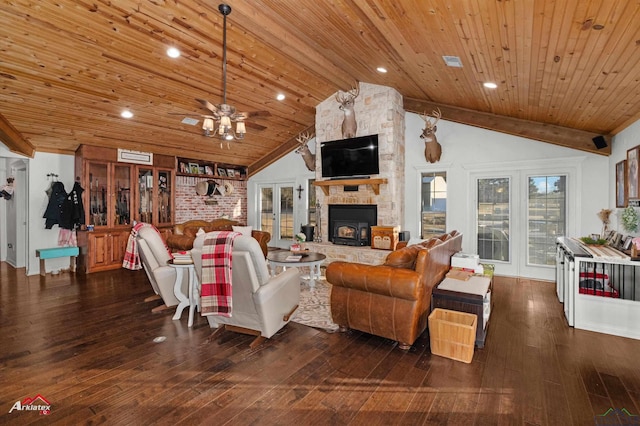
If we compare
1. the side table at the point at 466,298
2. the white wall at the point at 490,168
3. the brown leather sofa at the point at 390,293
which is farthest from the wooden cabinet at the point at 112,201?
the side table at the point at 466,298

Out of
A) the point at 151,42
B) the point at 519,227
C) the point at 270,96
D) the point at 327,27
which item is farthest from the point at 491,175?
the point at 151,42

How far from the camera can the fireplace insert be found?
6.54m

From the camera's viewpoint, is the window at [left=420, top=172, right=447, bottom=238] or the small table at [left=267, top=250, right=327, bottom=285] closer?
the small table at [left=267, top=250, right=327, bottom=285]

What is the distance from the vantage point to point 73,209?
6.04 meters

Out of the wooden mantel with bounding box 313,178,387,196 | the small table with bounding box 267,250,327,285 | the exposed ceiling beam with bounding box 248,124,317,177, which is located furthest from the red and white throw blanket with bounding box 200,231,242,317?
the exposed ceiling beam with bounding box 248,124,317,177

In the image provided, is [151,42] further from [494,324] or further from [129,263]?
[494,324]

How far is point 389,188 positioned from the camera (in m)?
6.28

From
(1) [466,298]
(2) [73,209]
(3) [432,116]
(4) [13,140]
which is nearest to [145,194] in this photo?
(2) [73,209]

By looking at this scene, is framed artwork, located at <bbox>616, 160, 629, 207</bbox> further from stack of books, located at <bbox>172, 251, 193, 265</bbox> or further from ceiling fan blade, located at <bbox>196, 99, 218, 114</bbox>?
stack of books, located at <bbox>172, 251, 193, 265</bbox>

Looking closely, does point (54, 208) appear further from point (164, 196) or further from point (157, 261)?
point (157, 261)

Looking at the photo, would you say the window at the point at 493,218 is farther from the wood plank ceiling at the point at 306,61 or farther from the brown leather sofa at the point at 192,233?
the brown leather sofa at the point at 192,233

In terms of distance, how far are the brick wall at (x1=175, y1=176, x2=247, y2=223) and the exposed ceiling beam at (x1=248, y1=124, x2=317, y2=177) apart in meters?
0.60

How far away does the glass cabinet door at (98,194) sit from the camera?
6277mm

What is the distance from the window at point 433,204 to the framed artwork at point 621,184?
100 inches
